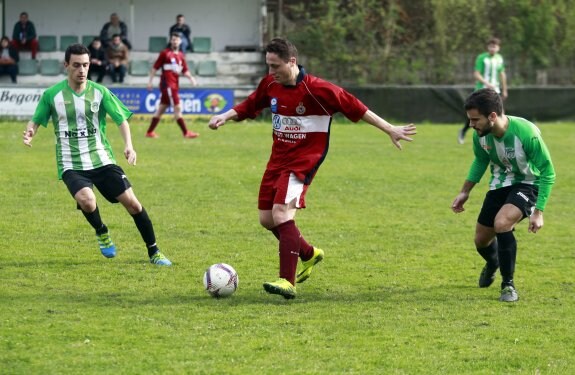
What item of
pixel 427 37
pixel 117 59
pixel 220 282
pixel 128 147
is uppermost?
pixel 128 147

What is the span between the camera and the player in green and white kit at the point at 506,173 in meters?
7.27

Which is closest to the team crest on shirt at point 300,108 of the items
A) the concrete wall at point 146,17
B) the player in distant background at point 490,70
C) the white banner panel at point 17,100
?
the player in distant background at point 490,70

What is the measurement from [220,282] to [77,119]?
6.94 feet

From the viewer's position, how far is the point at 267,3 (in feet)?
99.6

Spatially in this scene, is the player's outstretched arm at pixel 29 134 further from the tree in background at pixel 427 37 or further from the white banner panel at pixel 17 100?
the tree in background at pixel 427 37

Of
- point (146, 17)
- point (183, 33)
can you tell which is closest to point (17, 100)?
point (183, 33)

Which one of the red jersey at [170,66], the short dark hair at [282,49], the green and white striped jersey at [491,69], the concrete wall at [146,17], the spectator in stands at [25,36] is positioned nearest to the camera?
the short dark hair at [282,49]

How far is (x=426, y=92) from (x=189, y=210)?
45.4 feet

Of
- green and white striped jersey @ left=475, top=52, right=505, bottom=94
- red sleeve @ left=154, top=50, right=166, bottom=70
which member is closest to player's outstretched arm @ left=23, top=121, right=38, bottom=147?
red sleeve @ left=154, top=50, right=166, bottom=70

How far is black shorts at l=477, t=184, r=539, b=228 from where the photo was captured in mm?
7516

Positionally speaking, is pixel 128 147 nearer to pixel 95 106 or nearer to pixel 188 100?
pixel 95 106

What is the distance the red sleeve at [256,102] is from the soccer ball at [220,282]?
121cm

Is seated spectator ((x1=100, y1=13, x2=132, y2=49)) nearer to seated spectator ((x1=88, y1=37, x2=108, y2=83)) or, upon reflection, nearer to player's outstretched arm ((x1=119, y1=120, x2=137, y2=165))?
seated spectator ((x1=88, y1=37, x2=108, y2=83))

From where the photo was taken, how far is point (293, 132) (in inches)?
303
